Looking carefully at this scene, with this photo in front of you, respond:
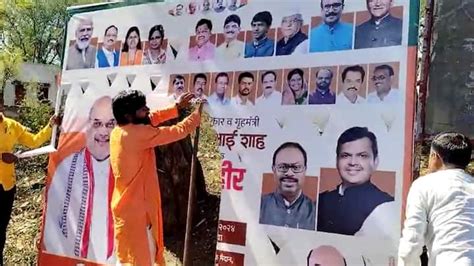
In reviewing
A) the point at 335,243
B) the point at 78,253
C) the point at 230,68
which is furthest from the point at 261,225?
the point at 78,253

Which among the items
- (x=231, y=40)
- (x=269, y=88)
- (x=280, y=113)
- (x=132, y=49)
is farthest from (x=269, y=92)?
(x=132, y=49)

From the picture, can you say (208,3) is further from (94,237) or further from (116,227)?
(94,237)

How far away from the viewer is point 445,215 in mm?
2654

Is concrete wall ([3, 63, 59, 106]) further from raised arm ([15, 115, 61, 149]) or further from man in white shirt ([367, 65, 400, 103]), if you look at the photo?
man in white shirt ([367, 65, 400, 103])

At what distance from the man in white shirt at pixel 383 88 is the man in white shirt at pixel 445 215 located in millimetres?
616

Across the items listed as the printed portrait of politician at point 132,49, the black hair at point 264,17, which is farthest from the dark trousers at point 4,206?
the black hair at point 264,17

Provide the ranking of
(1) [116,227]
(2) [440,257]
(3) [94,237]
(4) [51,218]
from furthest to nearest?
(4) [51,218]
(3) [94,237]
(1) [116,227]
(2) [440,257]

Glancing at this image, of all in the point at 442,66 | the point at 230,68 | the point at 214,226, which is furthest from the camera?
the point at 214,226

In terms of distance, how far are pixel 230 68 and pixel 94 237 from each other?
5.49 feet

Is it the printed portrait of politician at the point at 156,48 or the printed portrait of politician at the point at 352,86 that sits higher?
the printed portrait of politician at the point at 156,48

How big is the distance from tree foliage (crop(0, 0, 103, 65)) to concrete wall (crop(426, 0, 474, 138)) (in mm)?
23164

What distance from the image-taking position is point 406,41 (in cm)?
329

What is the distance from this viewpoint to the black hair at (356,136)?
11.0ft

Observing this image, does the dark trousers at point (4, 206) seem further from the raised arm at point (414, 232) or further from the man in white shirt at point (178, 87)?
the raised arm at point (414, 232)
